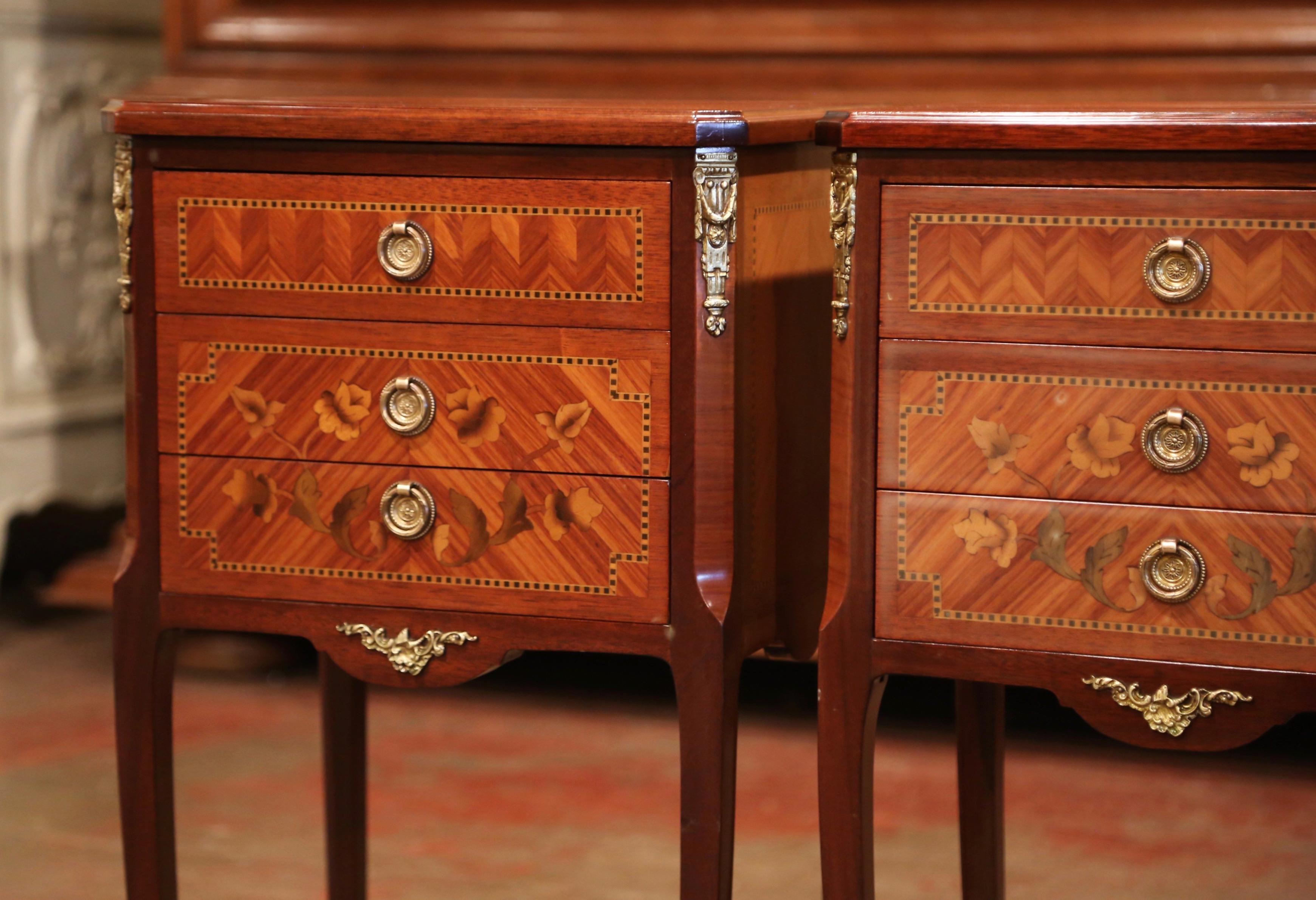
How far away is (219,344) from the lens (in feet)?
4.43

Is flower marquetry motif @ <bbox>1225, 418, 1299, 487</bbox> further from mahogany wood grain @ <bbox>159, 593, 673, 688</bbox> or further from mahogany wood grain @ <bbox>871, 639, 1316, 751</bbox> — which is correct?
mahogany wood grain @ <bbox>159, 593, 673, 688</bbox>

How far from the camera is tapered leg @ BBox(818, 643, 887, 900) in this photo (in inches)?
49.4

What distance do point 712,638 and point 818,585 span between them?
0.23 metres

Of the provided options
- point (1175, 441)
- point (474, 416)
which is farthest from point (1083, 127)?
point (474, 416)

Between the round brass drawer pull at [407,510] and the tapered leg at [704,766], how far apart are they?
0.70 feet

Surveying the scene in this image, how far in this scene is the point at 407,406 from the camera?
131cm

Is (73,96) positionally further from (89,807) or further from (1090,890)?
(1090,890)

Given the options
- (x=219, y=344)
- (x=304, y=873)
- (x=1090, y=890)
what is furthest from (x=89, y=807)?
(x=1090, y=890)

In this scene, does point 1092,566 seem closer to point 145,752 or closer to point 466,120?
point 466,120

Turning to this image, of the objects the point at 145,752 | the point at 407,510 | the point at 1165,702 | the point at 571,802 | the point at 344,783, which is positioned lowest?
the point at 571,802

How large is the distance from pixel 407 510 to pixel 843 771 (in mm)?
374

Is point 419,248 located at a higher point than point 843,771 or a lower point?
higher

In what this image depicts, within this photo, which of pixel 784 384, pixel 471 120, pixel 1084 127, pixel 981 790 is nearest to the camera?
pixel 1084 127

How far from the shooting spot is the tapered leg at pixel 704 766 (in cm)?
127
